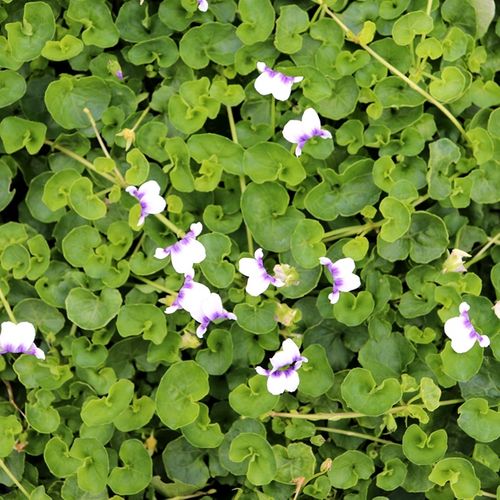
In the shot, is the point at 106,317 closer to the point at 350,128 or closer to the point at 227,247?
the point at 227,247

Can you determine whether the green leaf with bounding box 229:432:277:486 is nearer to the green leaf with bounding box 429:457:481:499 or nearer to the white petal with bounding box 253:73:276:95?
the green leaf with bounding box 429:457:481:499

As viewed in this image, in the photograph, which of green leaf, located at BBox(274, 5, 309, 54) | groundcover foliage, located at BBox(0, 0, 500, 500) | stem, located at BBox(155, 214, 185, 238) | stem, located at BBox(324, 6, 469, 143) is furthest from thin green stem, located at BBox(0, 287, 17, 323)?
stem, located at BBox(324, 6, 469, 143)

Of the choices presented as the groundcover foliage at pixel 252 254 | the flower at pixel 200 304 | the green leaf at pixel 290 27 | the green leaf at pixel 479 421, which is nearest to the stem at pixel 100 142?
the groundcover foliage at pixel 252 254

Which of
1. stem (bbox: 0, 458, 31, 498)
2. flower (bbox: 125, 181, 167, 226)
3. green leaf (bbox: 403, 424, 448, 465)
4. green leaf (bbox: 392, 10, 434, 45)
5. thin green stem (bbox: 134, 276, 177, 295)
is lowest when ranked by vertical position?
stem (bbox: 0, 458, 31, 498)

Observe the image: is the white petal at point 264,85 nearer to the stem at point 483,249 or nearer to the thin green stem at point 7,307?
the stem at point 483,249

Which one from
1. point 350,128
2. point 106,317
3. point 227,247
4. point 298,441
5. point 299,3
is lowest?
point 298,441

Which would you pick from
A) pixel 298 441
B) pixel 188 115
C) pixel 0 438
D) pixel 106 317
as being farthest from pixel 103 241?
pixel 298 441

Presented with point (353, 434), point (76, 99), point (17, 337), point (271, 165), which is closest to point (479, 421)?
point (353, 434)
